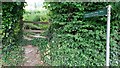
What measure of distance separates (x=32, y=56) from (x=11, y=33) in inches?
29.5

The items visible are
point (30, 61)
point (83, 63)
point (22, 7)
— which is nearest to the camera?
point (83, 63)

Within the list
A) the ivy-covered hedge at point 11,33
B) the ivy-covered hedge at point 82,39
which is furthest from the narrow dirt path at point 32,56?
the ivy-covered hedge at point 82,39

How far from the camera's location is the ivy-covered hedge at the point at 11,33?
432cm

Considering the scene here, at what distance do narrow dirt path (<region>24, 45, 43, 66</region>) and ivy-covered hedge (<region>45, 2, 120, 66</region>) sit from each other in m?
0.35

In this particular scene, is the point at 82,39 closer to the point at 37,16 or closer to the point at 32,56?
the point at 32,56

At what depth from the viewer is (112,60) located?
429cm

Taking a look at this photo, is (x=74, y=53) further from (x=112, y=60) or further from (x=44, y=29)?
(x=44, y=29)

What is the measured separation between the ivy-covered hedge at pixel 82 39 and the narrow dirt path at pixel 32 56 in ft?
1.16

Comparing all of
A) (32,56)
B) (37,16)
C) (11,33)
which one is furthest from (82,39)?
(37,16)

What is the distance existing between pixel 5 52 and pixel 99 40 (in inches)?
84.8

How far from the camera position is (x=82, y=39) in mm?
4316

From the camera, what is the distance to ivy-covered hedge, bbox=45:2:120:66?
13.9 feet

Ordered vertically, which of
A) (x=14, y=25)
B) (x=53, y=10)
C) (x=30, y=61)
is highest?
(x=53, y=10)

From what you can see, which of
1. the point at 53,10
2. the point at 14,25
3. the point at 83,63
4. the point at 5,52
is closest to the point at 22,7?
the point at 14,25
